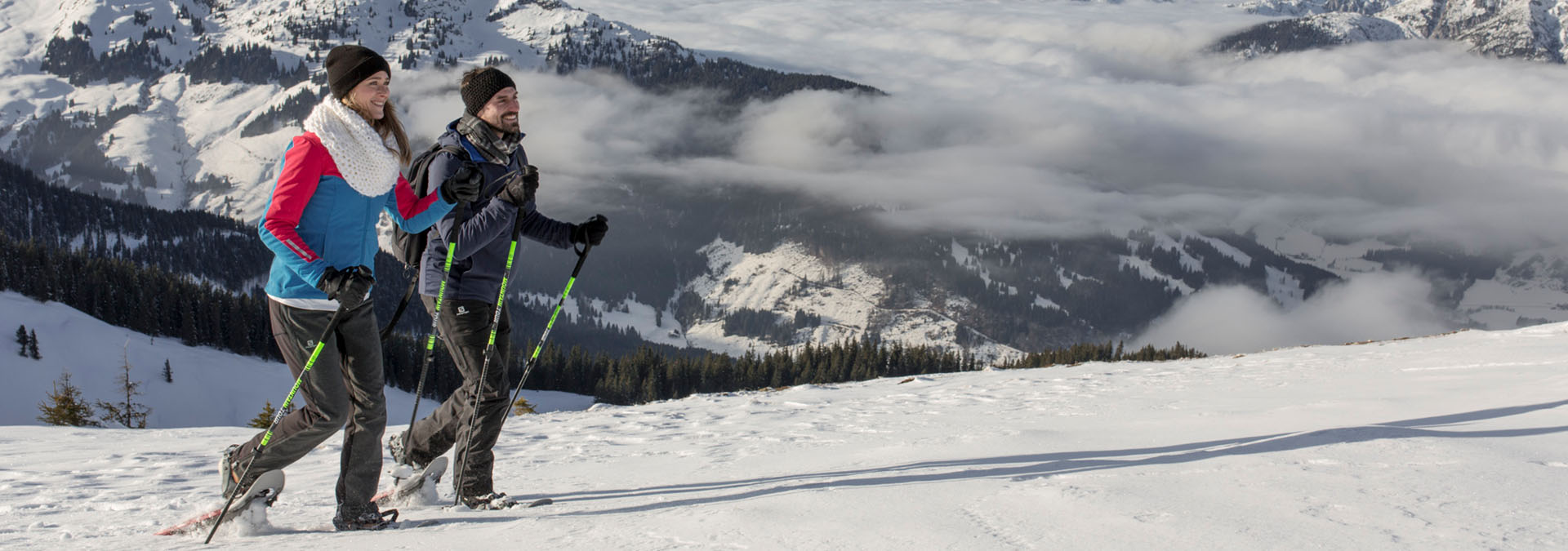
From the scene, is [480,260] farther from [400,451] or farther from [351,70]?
[400,451]

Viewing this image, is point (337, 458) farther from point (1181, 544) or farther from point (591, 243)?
point (1181, 544)

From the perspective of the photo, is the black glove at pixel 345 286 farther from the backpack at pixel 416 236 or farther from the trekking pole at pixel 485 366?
the trekking pole at pixel 485 366

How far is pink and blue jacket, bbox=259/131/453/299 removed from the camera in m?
4.14

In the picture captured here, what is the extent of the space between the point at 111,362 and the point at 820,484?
97.6 metres

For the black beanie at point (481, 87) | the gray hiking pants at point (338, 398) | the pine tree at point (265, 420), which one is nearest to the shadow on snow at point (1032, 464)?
the gray hiking pants at point (338, 398)

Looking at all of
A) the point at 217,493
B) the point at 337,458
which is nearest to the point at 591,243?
the point at 217,493

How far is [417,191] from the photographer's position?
16.8 feet

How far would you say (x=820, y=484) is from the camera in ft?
17.1

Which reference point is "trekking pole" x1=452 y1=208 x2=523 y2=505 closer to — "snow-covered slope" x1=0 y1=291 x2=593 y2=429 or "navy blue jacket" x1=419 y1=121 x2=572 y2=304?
"navy blue jacket" x1=419 y1=121 x2=572 y2=304

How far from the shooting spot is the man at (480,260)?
5.25 metres

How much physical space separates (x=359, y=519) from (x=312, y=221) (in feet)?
5.12

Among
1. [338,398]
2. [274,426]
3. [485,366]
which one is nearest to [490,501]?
[485,366]

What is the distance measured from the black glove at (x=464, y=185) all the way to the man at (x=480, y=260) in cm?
32

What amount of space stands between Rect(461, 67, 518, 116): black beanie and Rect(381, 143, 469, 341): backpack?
0.28m
